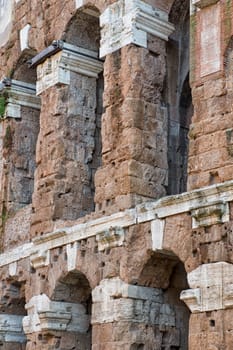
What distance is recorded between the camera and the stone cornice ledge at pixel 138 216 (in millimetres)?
11172

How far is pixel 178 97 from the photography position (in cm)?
1388

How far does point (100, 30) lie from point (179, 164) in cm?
270

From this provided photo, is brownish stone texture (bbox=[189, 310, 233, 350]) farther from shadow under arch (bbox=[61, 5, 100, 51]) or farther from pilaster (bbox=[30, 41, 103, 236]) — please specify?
shadow under arch (bbox=[61, 5, 100, 51])

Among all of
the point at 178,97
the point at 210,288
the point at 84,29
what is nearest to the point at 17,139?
the point at 84,29

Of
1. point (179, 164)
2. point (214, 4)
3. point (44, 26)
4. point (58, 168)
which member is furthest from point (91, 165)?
point (214, 4)

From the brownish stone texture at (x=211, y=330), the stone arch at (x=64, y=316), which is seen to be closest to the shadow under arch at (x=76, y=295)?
the stone arch at (x=64, y=316)

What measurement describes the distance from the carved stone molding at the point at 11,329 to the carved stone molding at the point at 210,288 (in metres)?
5.20

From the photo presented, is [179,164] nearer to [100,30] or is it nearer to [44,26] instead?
[100,30]

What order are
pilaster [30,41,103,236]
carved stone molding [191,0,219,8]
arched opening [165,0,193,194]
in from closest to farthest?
1. carved stone molding [191,0,219,8]
2. arched opening [165,0,193,194]
3. pilaster [30,41,103,236]

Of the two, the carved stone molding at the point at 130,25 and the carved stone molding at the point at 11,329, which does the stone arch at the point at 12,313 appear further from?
the carved stone molding at the point at 130,25

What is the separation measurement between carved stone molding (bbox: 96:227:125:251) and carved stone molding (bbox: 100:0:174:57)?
279cm

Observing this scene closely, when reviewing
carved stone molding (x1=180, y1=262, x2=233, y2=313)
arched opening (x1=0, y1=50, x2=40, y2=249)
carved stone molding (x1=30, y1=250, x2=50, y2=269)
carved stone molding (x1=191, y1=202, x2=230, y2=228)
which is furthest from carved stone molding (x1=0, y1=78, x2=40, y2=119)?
carved stone molding (x1=180, y1=262, x2=233, y2=313)

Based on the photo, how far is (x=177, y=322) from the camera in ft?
41.7

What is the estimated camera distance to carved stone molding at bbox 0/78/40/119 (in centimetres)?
1669
